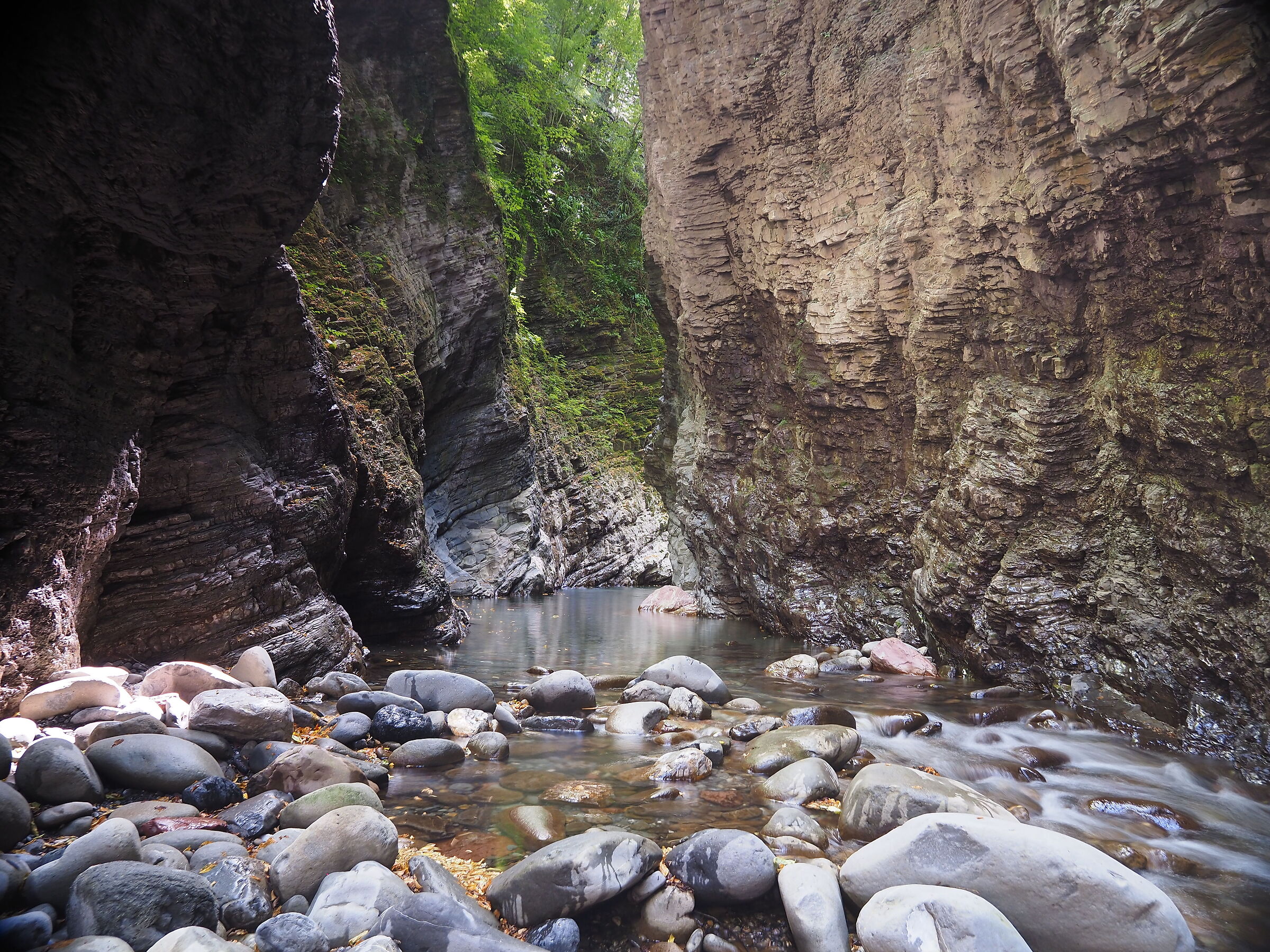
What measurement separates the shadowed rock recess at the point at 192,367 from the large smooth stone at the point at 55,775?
2.81 feet

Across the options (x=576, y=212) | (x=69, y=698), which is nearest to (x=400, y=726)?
(x=69, y=698)

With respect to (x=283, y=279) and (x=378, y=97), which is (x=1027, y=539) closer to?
(x=283, y=279)

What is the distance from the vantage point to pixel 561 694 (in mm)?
5969

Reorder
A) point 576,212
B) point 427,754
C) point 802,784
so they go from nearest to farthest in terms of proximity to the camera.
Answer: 1. point 802,784
2. point 427,754
3. point 576,212

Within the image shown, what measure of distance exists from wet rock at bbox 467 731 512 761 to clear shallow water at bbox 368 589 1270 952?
0.07 m

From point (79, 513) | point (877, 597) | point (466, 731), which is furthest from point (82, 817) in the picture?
point (877, 597)

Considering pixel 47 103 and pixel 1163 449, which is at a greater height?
pixel 47 103

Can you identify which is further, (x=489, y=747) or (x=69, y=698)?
(x=489, y=747)

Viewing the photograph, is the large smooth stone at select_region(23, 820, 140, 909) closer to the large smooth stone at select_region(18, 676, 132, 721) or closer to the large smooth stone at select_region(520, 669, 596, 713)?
the large smooth stone at select_region(18, 676, 132, 721)

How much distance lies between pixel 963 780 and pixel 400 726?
12.0 feet

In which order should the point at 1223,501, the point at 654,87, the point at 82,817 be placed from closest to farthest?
the point at 82,817 → the point at 1223,501 → the point at 654,87

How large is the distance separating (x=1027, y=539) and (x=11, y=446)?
7437mm

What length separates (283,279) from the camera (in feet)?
18.9

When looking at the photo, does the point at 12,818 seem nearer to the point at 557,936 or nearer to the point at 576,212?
the point at 557,936
